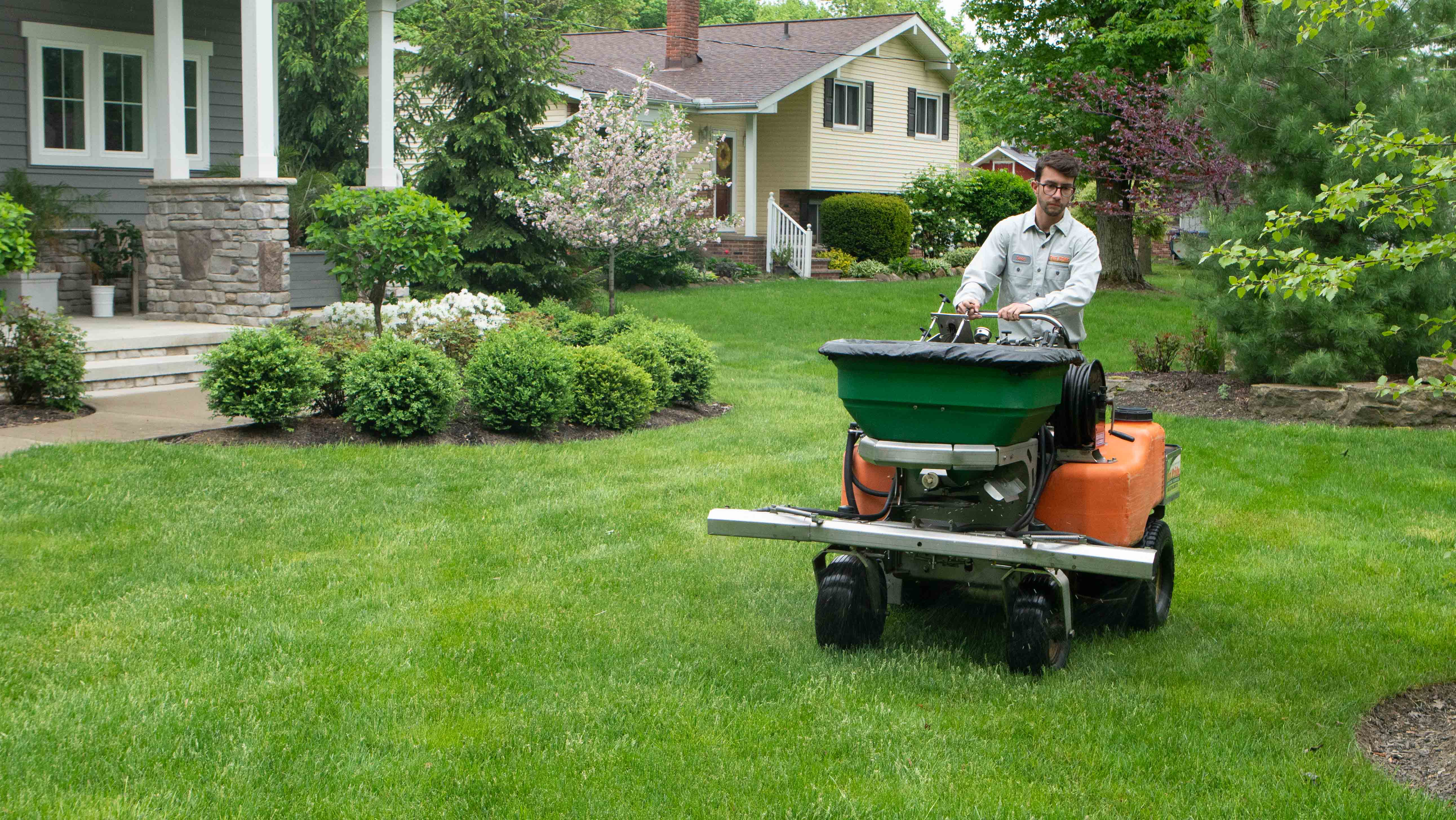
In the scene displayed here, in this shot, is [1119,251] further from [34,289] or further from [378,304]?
[34,289]

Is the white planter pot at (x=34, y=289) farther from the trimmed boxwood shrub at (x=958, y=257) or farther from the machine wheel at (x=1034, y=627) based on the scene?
the trimmed boxwood shrub at (x=958, y=257)

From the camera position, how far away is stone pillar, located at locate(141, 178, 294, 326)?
11664 millimetres

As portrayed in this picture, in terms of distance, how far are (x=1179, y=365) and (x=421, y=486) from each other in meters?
9.56

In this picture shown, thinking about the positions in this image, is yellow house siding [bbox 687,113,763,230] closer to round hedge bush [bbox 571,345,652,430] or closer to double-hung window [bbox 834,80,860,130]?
double-hung window [bbox 834,80,860,130]

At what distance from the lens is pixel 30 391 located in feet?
29.2

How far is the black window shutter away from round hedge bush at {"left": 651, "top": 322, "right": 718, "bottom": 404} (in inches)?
827

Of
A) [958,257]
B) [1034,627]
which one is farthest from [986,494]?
[958,257]

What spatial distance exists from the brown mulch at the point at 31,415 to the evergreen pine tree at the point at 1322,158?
9.28 metres

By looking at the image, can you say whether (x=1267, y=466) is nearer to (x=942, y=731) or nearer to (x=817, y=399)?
(x=817, y=399)

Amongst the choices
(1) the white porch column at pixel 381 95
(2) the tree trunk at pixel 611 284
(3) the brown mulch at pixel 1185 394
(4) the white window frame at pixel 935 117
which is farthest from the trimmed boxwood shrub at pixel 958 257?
(1) the white porch column at pixel 381 95

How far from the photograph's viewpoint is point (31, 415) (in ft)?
28.6

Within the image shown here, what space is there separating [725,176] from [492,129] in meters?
13.4

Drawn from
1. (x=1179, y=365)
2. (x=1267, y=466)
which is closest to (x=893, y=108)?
(x=1179, y=365)

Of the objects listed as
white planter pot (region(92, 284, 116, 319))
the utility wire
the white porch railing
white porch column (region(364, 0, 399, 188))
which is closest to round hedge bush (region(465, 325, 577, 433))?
white planter pot (region(92, 284, 116, 319))
